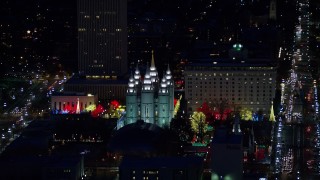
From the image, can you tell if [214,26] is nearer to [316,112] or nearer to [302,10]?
[302,10]

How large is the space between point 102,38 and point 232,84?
895 centimetres

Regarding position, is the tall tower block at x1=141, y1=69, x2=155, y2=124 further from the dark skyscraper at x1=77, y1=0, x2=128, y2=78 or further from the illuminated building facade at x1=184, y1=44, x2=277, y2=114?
the dark skyscraper at x1=77, y1=0, x2=128, y2=78

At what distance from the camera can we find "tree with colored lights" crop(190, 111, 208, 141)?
4247 centimetres

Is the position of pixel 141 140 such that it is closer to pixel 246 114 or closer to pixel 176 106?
pixel 176 106

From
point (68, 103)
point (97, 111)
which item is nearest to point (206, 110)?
point (97, 111)

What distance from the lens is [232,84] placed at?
4844 centimetres

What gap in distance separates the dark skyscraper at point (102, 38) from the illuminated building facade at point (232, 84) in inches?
248

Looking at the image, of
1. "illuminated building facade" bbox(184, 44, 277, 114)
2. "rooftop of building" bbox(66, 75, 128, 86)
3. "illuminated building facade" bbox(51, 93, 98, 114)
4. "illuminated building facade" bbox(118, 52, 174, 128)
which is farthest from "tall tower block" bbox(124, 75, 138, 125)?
"rooftop of building" bbox(66, 75, 128, 86)

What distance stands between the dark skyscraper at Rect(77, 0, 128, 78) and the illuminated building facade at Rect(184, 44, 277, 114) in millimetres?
Answer: 6303

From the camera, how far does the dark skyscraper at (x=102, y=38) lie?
175ft

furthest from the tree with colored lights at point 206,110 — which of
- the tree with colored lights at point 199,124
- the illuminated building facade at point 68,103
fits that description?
the illuminated building facade at point 68,103

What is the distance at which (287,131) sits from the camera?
43.4 m

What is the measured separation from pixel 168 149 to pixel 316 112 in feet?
34.8

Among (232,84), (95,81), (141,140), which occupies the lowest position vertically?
(141,140)
